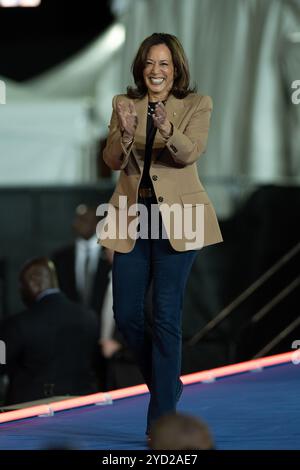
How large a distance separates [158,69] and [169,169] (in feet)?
1.18

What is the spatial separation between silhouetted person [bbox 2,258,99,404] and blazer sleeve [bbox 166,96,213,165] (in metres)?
2.29

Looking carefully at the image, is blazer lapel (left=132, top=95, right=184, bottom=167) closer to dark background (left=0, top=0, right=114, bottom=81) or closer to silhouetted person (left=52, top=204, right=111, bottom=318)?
silhouetted person (left=52, top=204, right=111, bottom=318)

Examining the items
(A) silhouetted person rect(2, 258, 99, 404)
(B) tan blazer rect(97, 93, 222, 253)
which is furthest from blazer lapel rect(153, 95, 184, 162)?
(A) silhouetted person rect(2, 258, 99, 404)

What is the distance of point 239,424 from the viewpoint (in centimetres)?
496

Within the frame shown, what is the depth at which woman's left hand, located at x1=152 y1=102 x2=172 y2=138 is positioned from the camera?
425 centimetres

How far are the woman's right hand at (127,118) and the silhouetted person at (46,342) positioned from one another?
2.38 meters

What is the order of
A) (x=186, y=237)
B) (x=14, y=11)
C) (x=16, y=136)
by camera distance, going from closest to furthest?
(x=186, y=237) → (x=16, y=136) → (x=14, y=11)

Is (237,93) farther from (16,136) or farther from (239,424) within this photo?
(239,424)

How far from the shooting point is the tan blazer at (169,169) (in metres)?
4.46

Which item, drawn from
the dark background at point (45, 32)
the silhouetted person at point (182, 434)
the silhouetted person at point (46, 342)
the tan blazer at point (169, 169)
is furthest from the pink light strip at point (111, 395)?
the dark background at point (45, 32)

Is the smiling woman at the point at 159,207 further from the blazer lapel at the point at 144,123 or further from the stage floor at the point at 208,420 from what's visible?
the stage floor at the point at 208,420
